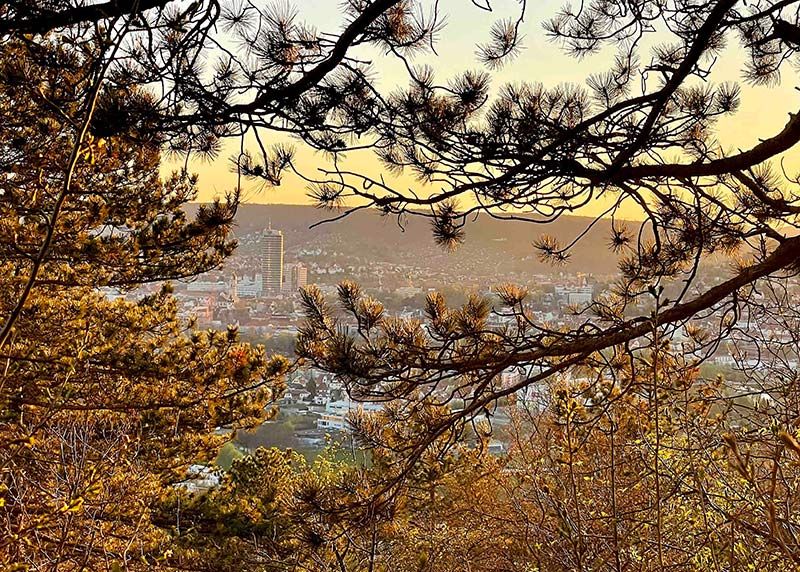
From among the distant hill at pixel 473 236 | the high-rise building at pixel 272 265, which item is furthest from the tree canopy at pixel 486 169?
the high-rise building at pixel 272 265

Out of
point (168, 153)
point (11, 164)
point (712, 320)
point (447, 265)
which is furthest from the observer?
point (447, 265)

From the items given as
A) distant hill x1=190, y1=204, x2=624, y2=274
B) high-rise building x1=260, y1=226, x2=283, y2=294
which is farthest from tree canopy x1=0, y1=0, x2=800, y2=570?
high-rise building x1=260, y1=226, x2=283, y2=294

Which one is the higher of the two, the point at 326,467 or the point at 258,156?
the point at 258,156

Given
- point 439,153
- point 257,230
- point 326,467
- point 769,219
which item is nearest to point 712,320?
point 769,219

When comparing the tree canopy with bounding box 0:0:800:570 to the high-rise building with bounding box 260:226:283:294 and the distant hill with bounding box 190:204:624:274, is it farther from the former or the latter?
the high-rise building with bounding box 260:226:283:294

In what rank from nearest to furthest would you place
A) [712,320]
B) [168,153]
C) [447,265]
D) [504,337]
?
[168,153] < [504,337] < [712,320] < [447,265]

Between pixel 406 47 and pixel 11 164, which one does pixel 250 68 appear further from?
pixel 11 164

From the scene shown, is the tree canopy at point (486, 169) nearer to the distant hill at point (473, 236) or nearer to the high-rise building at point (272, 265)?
the distant hill at point (473, 236)
